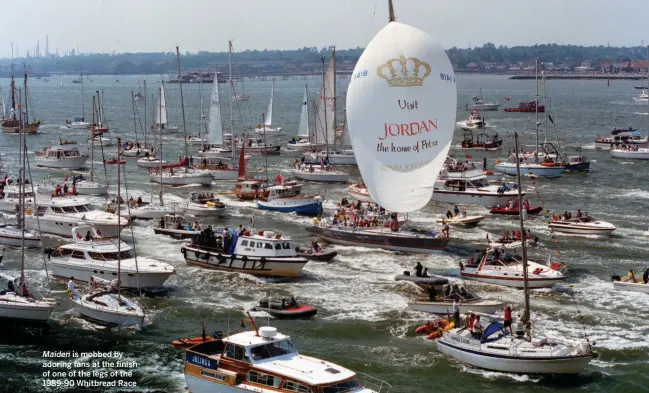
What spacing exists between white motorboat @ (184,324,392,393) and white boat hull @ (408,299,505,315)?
1202cm

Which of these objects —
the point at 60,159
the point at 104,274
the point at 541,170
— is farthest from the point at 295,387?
the point at 60,159

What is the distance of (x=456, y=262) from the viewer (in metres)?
52.1

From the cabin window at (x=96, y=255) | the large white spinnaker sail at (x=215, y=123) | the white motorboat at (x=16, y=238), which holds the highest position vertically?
the large white spinnaker sail at (x=215, y=123)

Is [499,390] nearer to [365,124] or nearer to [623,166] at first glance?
[365,124]

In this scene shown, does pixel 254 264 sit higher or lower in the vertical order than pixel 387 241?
lower

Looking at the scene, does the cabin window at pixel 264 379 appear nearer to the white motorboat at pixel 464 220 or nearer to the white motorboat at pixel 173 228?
the white motorboat at pixel 173 228

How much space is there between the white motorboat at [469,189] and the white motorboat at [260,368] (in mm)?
40933

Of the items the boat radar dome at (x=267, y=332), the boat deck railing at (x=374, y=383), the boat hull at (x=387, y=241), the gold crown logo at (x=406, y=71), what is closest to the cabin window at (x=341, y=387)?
the boat radar dome at (x=267, y=332)

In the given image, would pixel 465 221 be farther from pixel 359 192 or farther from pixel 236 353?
pixel 236 353

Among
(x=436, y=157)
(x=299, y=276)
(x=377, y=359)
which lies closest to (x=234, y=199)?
(x=299, y=276)

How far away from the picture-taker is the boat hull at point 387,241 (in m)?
53.7

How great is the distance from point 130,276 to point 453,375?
1754cm

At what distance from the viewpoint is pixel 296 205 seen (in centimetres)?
6769

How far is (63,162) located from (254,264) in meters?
49.8
